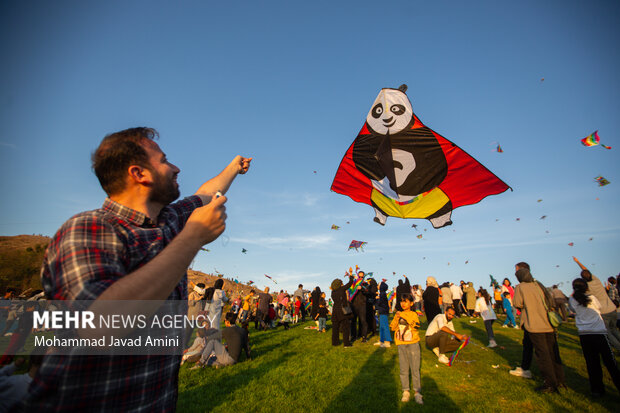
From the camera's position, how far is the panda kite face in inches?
234

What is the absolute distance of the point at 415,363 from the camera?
6.04m

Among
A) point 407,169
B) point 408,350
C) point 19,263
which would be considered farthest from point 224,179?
point 19,263

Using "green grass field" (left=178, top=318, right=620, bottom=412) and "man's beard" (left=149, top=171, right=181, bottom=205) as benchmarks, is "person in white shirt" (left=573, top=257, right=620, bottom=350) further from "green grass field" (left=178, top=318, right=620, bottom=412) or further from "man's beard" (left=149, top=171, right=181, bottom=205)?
"man's beard" (left=149, top=171, right=181, bottom=205)

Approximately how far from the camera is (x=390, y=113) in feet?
19.9

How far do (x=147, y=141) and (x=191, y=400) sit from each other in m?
6.18

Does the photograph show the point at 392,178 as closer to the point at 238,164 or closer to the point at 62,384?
the point at 238,164

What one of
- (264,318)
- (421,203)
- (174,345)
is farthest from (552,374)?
(264,318)

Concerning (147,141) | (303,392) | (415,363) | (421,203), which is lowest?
(303,392)

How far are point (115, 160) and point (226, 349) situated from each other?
9.09 meters

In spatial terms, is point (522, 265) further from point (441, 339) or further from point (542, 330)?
point (441, 339)

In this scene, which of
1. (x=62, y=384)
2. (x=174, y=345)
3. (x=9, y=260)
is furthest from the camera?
(x=9, y=260)

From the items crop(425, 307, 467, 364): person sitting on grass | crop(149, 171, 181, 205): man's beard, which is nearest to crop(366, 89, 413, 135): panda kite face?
crop(149, 171, 181, 205): man's beard

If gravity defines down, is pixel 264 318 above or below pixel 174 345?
below

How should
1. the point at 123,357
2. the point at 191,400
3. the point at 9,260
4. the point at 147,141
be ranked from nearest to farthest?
the point at 123,357
the point at 147,141
the point at 191,400
the point at 9,260
